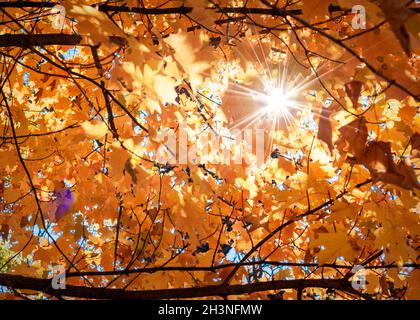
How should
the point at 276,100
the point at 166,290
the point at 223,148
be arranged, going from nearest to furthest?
the point at 166,290, the point at 276,100, the point at 223,148

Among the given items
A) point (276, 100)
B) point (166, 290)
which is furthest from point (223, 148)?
point (166, 290)

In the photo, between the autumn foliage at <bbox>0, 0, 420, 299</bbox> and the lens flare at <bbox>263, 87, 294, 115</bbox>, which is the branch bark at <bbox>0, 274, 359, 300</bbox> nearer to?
the autumn foliage at <bbox>0, 0, 420, 299</bbox>

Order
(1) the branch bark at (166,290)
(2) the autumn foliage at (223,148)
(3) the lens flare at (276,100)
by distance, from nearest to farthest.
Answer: (2) the autumn foliage at (223,148) → (1) the branch bark at (166,290) → (3) the lens flare at (276,100)

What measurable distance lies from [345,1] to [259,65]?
91 centimetres

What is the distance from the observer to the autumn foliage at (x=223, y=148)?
4.85 feet

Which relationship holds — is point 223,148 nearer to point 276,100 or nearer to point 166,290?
point 276,100

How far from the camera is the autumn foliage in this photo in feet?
4.85

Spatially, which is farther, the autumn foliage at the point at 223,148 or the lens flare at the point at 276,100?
the lens flare at the point at 276,100

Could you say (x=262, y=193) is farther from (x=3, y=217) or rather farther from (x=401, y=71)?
(x=3, y=217)

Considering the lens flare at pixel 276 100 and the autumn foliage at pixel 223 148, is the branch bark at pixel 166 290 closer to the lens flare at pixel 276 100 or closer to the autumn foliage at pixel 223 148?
the autumn foliage at pixel 223 148

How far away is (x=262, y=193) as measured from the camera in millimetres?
2654

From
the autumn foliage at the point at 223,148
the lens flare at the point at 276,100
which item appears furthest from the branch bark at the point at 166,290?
the lens flare at the point at 276,100

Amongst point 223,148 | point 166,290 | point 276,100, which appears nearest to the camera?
point 166,290

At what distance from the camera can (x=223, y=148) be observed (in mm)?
2658
